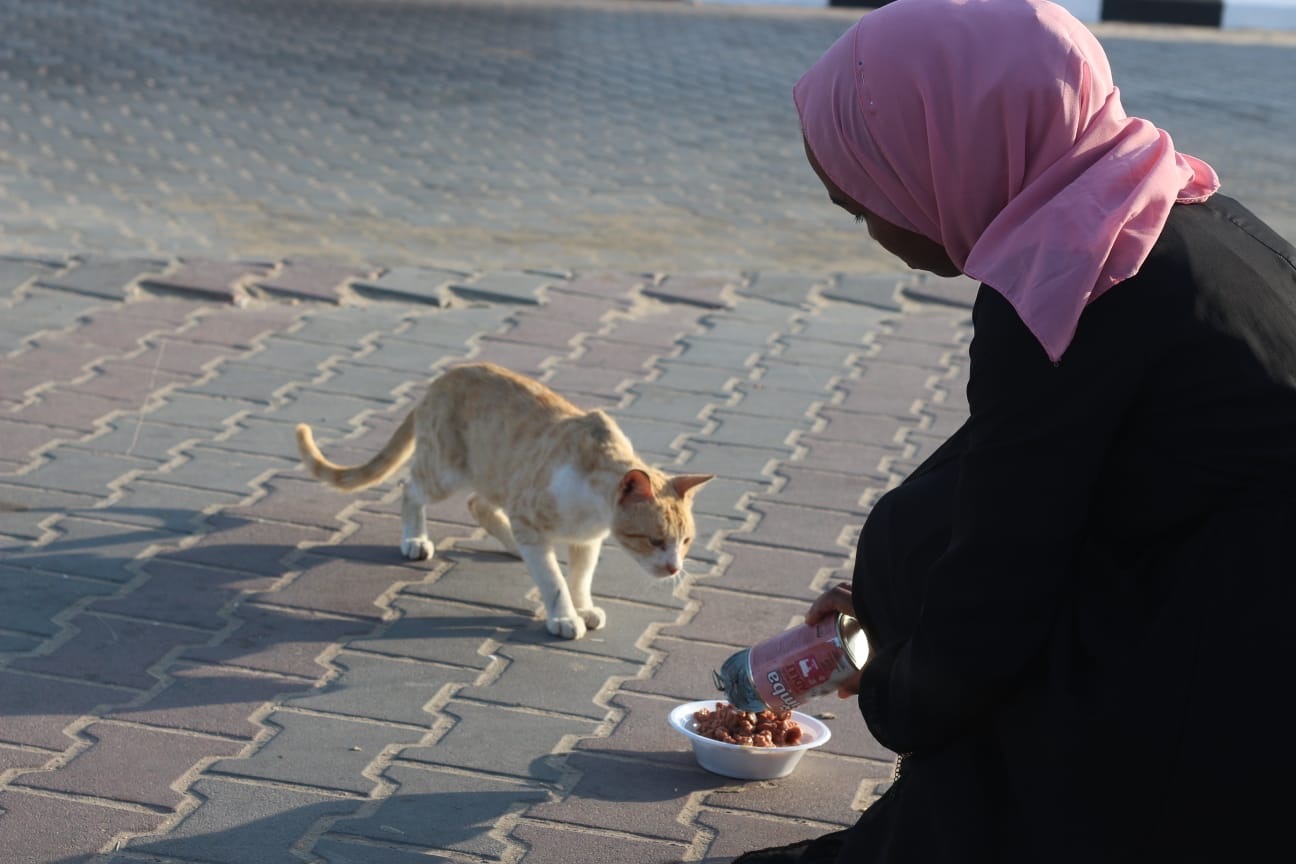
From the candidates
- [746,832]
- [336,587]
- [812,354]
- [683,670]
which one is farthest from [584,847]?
[812,354]

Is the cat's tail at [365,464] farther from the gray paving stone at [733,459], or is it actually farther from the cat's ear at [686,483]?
the gray paving stone at [733,459]

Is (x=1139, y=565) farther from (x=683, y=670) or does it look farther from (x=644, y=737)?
(x=683, y=670)

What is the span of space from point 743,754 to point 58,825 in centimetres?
141

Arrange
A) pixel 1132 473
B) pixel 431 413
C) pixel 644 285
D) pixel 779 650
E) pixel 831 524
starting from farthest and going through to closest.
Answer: pixel 644 285 < pixel 831 524 < pixel 431 413 < pixel 779 650 < pixel 1132 473

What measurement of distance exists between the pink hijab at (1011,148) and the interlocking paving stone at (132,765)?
6.44 feet

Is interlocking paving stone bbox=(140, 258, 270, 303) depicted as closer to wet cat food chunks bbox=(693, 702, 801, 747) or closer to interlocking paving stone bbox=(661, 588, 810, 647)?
interlocking paving stone bbox=(661, 588, 810, 647)

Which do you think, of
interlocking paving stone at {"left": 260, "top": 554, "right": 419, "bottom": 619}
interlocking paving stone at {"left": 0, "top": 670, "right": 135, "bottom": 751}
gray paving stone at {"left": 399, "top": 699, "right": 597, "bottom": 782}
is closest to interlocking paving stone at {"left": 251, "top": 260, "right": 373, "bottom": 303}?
interlocking paving stone at {"left": 260, "top": 554, "right": 419, "bottom": 619}

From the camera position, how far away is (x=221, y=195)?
30.4 ft

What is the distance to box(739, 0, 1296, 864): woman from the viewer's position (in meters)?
2.03

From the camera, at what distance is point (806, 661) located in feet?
9.66

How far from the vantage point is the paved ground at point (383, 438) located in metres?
3.38

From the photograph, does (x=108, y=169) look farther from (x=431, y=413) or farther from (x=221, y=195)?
(x=431, y=413)

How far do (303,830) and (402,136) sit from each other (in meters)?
8.96

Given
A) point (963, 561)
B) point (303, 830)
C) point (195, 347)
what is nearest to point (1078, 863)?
point (963, 561)
